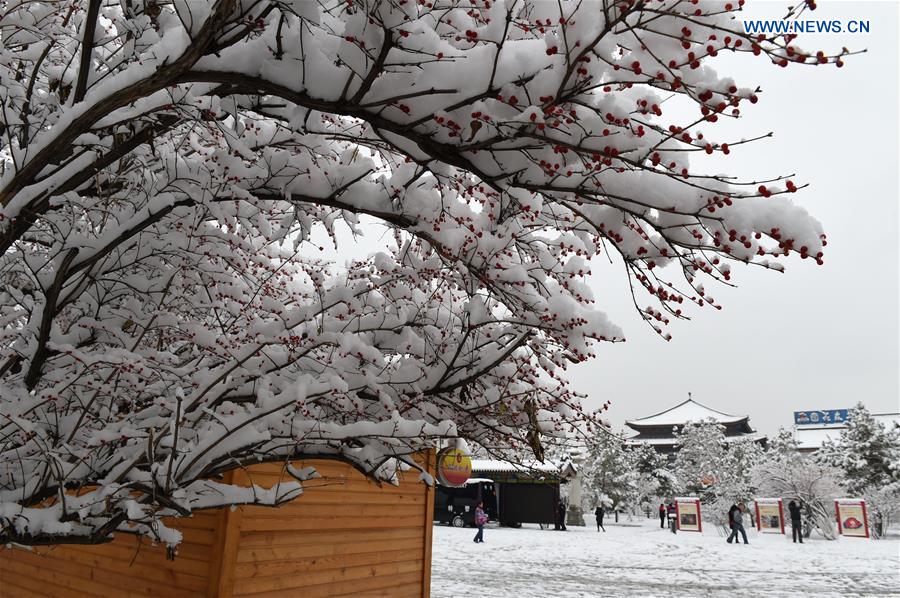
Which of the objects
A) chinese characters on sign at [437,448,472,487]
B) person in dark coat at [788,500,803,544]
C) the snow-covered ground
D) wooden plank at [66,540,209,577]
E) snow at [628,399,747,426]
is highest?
snow at [628,399,747,426]

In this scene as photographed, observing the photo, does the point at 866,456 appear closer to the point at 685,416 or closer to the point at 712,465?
the point at 712,465

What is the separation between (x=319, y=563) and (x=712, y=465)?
39.6 m

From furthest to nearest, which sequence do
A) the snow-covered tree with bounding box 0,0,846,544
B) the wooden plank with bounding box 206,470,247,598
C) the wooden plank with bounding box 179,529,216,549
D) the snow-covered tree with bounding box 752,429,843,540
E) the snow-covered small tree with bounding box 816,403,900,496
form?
the snow-covered small tree with bounding box 816,403,900,496 < the snow-covered tree with bounding box 752,429,843,540 < the wooden plank with bounding box 179,529,216,549 < the wooden plank with bounding box 206,470,247,598 < the snow-covered tree with bounding box 0,0,846,544

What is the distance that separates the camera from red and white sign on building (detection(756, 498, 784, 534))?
25.5m

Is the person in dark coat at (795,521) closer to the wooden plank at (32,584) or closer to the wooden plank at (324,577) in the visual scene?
the wooden plank at (324,577)

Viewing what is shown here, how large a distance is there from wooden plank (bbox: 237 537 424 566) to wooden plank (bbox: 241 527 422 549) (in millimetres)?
31

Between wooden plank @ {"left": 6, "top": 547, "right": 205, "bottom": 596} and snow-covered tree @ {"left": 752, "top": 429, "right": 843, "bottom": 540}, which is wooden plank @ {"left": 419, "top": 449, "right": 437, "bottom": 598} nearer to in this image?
wooden plank @ {"left": 6, "top": 547, "right": 205, "bottom": 596}

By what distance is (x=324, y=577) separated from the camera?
5477mm

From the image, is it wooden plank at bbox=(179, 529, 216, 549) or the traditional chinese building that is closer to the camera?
wooden plank at bbox=(179, 529, 216, 549)

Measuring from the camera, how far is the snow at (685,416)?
55528 mm

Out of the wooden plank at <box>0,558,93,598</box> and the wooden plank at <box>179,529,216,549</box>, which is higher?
the wooden plank at <box>179,529,216,549</box>

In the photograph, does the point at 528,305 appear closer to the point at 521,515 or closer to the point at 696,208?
the point at 696,208

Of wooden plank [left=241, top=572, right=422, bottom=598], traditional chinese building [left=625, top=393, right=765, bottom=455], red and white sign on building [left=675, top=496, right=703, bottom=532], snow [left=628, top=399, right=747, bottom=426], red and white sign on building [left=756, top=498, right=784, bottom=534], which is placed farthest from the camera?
snow [left=628, top=399, right=747, bottom=426]

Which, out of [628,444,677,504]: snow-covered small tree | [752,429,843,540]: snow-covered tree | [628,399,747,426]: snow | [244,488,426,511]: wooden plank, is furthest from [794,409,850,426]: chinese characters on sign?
[244,488,426,511]: wooden plank
